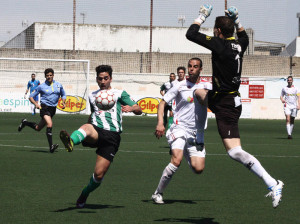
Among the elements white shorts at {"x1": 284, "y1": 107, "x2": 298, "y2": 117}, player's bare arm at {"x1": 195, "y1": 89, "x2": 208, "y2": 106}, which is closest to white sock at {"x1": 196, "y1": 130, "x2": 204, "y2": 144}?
player's bare arm at {"x1": 195, "y1": 89, "x2": 208, "y2": 106}

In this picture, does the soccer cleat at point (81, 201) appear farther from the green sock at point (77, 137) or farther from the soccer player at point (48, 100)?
the soccer player at point (48, 100)

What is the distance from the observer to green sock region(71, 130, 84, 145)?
7.60 m

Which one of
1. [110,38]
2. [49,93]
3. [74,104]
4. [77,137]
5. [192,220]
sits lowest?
[74,104]

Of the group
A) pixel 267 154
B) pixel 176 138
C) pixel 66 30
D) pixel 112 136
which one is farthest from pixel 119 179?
pixel 66 30

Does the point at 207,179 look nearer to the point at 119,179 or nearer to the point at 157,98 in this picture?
the point at 119,179

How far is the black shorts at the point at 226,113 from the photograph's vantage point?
23.3ft

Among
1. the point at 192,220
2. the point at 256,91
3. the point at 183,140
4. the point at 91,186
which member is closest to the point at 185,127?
the point at 183,140

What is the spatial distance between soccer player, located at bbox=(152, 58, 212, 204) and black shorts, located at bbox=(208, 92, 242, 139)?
1.09 meters

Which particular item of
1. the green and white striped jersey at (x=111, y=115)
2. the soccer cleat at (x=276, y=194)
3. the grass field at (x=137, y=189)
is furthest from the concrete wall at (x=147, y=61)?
the soccer cleat at (x=276, y=194)

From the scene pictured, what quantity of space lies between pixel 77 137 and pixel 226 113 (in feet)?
5.85

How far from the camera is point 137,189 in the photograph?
32.2 ft

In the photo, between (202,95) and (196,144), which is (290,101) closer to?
(196,144)

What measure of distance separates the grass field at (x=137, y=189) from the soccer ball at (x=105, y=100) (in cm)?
126

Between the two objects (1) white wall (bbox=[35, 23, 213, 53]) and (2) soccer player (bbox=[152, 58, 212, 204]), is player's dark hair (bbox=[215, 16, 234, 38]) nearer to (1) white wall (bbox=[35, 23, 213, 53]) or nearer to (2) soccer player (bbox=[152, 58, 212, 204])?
(2) soccer player (bbox=[152, 58, 212, 204])
